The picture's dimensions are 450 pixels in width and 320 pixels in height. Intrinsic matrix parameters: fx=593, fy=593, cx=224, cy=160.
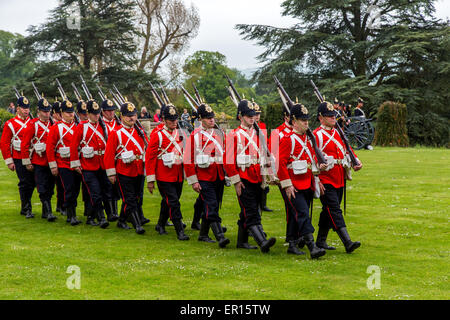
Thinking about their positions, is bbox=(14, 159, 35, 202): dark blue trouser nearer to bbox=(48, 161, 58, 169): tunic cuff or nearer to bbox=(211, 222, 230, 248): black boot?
bbox=(48, 161, 58, 169): tunic cuff

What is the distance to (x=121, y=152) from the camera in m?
9.29

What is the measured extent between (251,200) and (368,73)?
1092 inches

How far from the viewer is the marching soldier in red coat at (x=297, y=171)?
24.3 ft

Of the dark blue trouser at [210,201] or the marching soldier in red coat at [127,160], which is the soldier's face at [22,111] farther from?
the dark blue trouser at [210,201]

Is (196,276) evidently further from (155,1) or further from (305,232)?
(155,1)

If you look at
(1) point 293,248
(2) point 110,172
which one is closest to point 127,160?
(2) point 110,172

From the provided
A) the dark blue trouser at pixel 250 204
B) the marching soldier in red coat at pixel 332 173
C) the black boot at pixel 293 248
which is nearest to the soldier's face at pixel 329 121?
the marching soldier in red coat at pixel 332 173

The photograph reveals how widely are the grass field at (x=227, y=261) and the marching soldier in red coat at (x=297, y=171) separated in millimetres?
393

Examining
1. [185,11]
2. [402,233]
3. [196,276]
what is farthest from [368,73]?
[196,276]

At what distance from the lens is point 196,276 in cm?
649

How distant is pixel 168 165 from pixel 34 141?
10.6 ft

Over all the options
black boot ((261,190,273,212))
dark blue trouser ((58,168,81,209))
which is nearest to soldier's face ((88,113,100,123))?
dark blue trouser ((58,168,81,209))

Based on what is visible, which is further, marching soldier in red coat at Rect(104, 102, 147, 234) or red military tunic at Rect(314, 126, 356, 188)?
marching soldier in red coat at Rect(104, 102, 147, 234)

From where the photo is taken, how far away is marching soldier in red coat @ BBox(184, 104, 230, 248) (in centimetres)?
834
